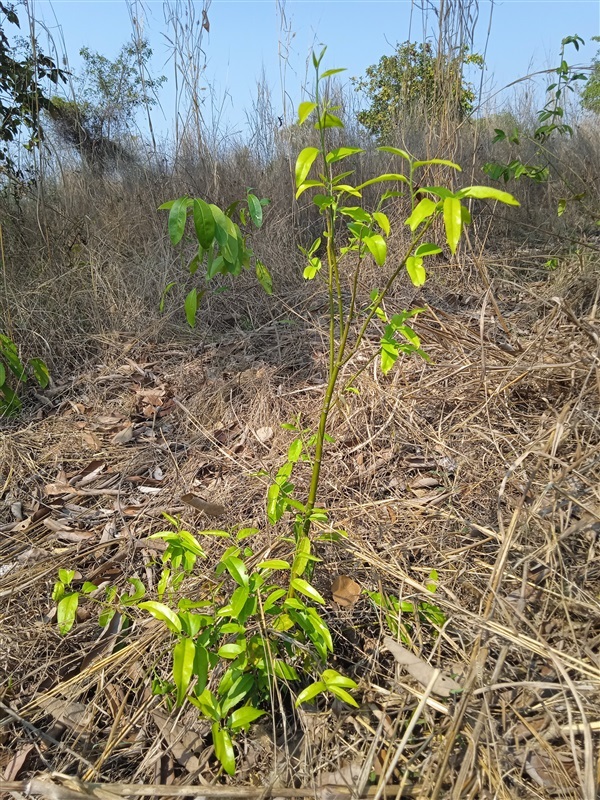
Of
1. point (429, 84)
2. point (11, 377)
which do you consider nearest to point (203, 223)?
point (11, 377)

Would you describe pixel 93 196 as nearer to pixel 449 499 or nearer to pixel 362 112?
pixel 362 112

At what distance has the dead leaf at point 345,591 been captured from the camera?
1.16 meters

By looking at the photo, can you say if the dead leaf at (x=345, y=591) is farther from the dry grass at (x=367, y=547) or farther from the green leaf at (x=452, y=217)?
the green leaf at (x=452, y=217)

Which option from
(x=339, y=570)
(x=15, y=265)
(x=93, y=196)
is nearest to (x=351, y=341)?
(x=339, y=570)

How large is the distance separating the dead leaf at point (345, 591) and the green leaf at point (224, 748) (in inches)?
16.1

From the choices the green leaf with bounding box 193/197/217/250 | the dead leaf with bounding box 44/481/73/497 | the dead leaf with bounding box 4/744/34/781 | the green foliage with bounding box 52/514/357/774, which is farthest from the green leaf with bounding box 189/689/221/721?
the dead leaf with bounding box 44/481/73/497

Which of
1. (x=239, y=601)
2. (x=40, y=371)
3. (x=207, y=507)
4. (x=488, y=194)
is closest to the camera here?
(x=488, y=194)

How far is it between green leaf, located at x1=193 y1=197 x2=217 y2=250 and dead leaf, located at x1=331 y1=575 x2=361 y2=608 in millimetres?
820

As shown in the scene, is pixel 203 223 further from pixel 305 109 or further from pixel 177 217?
pixel 305 109

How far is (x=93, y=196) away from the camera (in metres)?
3.68

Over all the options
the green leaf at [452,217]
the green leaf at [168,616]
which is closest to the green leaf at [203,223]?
the green leaf at [452,217]

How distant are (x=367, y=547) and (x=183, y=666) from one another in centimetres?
66

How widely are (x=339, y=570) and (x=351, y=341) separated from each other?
1.27 m

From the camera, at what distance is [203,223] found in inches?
34.2
